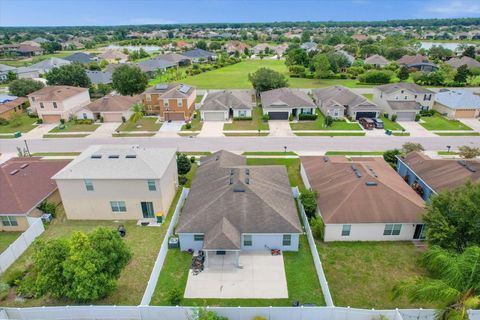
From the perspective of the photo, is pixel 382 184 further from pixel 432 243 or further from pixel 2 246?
pixel 2 246

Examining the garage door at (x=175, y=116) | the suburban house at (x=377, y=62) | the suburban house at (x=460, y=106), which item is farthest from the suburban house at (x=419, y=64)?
the garage door at (x=175, y=116)

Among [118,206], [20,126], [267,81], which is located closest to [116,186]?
[118,206]

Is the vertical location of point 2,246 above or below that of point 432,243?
below

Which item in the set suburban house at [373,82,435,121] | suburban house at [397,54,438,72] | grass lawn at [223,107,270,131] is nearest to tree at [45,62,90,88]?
grass lawn at [223,107,270,131]

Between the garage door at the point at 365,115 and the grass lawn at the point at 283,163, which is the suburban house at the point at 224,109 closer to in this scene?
the grass lawn at the point at 283,163

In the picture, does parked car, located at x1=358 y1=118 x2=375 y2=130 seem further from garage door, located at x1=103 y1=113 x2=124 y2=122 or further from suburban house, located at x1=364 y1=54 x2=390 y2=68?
suburban house, located at x1=364 y1=54 x2=390 y2=68

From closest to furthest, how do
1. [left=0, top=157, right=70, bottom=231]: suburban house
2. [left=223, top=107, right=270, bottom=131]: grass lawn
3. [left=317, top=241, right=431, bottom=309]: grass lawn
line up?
[left=317, top=241, right=431, bottom=309]: grass lawn, [left=0, top=157, right=70, bottom=231]: suburban house, [left=223, top=107, right=270, bottom=131]: grass lawn

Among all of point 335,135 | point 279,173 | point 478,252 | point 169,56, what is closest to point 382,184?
point 279,173

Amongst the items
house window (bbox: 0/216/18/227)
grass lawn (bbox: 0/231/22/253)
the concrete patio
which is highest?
house window (bbox: 0/216/18/227)
